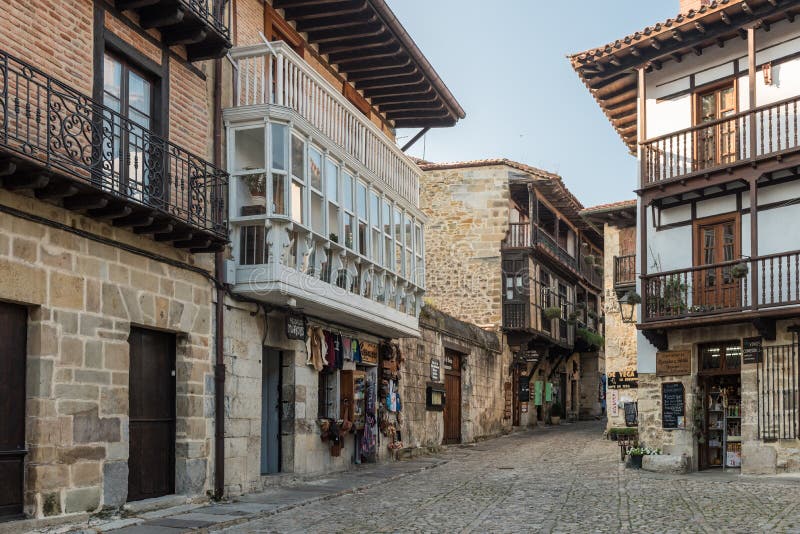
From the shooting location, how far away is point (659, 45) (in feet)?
60.0

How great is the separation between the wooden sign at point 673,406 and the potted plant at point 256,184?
357 inches

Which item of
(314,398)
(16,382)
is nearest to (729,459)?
(314,398)

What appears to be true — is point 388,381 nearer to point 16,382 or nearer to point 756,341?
point 756,341

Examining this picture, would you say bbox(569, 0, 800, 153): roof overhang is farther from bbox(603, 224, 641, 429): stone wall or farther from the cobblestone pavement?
the cobblestone pavement

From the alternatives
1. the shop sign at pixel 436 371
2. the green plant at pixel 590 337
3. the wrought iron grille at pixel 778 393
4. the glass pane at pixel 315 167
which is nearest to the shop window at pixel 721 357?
the wrought iron grille at pixel 778 393

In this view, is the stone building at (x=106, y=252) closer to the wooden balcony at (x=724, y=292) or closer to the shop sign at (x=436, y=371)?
the wooden balcony at (x=724, y=292)

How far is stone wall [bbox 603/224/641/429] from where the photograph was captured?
83.9ft

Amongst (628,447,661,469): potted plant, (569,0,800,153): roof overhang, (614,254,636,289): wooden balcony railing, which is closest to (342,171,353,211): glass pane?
(569,0,800,153): roof overhang

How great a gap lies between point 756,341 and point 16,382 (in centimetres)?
1233

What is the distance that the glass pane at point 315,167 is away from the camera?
542 inches

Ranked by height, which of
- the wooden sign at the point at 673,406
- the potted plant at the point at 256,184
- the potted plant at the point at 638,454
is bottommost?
the potted plant at the point at 638,454

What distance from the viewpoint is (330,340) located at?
643 inches

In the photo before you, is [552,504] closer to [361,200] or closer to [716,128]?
[361,200]

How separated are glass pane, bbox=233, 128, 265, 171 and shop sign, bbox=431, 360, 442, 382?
9.96 meters
